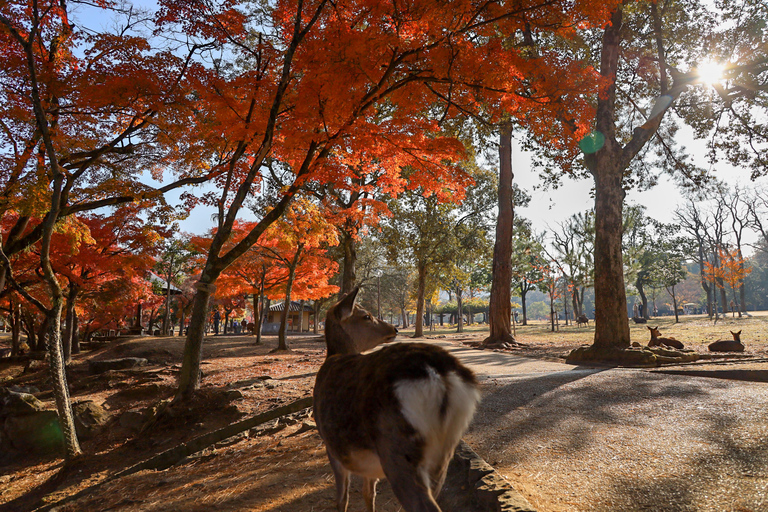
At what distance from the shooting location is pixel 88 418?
7777mm

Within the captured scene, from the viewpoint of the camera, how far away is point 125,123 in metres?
8.99

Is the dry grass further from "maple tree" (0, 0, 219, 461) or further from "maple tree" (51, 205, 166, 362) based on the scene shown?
"maple tree" (51, 205, 166, 362)

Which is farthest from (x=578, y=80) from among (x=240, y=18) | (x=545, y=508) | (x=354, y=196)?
(x=354, y=196)

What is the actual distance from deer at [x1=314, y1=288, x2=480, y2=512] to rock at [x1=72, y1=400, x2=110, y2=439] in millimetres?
7779

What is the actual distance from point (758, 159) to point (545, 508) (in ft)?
53.7

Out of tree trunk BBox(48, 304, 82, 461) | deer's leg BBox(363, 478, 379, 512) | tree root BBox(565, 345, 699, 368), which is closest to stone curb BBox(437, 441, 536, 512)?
deer's leg BBox(363, 478, 379, 512)

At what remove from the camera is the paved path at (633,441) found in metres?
2.60

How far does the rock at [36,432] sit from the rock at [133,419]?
53.4 inches

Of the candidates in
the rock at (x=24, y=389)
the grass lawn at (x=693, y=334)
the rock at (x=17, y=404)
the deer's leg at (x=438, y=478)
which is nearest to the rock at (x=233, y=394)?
the rock at (x=17, y=404)

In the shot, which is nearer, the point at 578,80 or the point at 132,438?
the point at 132,438

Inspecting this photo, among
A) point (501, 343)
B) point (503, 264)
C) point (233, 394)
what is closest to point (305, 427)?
point (233, 394)

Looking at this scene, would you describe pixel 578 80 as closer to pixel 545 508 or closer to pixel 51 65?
pixel 545 508

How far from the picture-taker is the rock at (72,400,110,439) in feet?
24.7

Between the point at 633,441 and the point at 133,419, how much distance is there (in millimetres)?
8715
